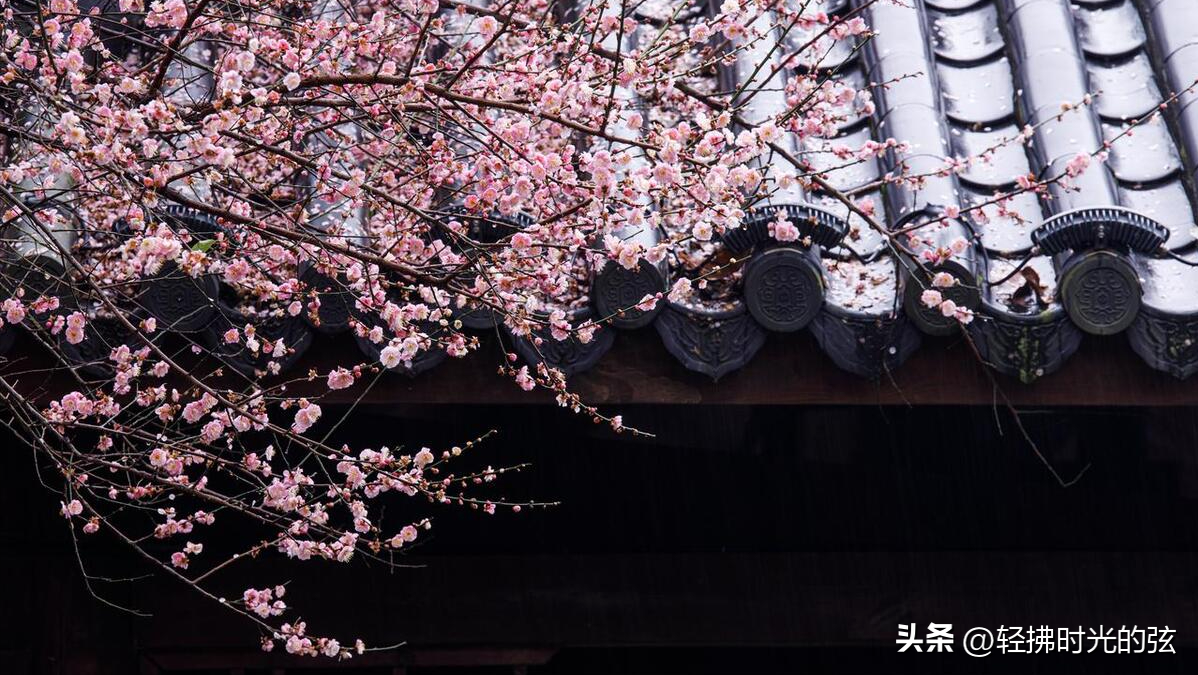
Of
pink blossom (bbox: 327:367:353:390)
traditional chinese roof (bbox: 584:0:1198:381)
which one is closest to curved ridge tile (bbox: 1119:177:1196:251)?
traditional chinese roof (bbox: 584:0:1198:381)

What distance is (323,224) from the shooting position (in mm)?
4199

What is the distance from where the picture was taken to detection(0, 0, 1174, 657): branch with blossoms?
3223 mm

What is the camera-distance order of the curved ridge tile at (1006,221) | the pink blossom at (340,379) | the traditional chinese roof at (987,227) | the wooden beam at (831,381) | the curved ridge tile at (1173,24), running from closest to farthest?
the pink blossom at (340,379) < the traditional chinese roof at (987,227) < the wooden beam at (831,381) < the curved ridge tile at (1006,221) < the curved ridge tile at (1173,24)

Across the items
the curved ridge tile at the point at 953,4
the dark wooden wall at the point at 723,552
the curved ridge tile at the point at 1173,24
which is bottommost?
the dark wooden wall at the point at 723,552

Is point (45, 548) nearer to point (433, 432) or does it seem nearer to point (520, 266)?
point (433, 432)

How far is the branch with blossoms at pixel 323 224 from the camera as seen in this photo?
3.22m

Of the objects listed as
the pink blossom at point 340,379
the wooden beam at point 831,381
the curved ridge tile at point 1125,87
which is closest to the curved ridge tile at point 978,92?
the curved ridge tile at point 1125,87

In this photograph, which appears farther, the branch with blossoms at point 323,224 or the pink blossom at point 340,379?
the pink blossom at point 340,379

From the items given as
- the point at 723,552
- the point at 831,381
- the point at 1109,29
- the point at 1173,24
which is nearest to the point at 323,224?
the point at 831,381

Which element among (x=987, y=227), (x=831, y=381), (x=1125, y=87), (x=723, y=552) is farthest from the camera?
(x=723, y=552)

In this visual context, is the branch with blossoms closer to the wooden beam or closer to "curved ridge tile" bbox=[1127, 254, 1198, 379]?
the wooden beam

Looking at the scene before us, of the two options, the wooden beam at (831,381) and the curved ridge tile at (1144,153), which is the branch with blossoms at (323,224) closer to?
the wooden beam at (831,381)

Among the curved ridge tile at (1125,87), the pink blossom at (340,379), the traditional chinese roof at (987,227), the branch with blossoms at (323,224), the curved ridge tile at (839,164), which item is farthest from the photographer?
the curved ridge tile at (1125,87)

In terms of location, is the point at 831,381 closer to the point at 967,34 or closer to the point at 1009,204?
the point at 1009,204
